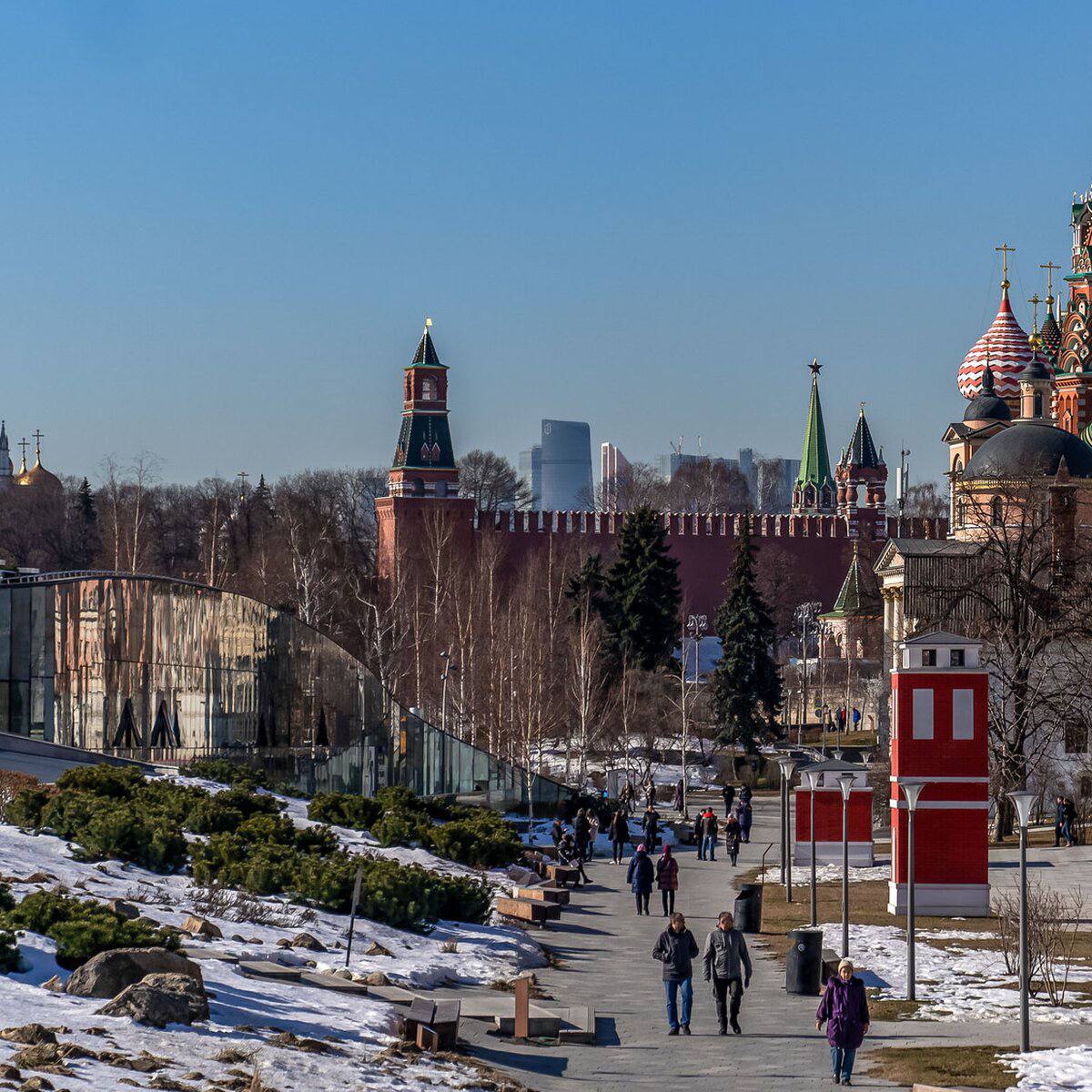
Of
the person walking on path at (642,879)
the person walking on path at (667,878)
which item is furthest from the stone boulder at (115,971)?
the person walking on path at (642,879)

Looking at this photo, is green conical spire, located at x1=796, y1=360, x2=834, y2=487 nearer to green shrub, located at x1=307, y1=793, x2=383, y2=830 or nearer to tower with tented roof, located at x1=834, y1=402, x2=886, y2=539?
tower with tented roof, located at x1=834, y1=402, x2=886, y2=539

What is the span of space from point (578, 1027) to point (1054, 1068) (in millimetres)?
3537

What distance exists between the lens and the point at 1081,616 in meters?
37.3

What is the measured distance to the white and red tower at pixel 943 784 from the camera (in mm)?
25438

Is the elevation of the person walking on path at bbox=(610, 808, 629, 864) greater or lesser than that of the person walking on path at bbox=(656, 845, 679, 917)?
lesser

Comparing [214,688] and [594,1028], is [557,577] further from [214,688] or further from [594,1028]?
[594,1028]

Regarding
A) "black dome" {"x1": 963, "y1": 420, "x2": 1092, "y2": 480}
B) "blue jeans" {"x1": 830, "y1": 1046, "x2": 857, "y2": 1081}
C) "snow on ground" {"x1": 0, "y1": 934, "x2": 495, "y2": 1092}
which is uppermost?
"black dome" {"x1": 963, "y1": 420, "x2": 1092, "y2": 480}

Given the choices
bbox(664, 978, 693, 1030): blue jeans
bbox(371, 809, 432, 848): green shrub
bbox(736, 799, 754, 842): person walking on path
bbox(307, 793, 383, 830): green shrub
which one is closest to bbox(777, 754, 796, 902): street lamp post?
bbox(371, 809, 432, 848): green shrub

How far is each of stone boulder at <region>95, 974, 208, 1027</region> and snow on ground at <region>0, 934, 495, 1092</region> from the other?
9 centimetres

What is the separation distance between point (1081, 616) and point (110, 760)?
18.3m

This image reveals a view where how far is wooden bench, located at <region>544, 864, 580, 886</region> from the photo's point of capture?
27.5 m

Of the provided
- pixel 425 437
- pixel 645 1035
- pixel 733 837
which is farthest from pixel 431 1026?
pixel 425 437

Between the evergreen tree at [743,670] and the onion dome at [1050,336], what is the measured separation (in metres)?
20.7

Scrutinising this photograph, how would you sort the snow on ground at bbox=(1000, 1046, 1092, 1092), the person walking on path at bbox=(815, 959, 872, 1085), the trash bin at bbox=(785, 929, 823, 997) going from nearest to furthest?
the snow on ground at bbox=(1000, 1046, 1092, 1092), the person walking on path at bbox=(815, 959, 872, 1085), the trash bin at bbox=(785, 929, 823, 997)
